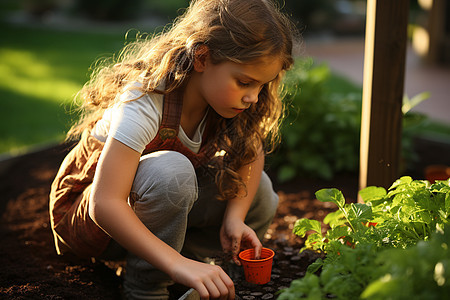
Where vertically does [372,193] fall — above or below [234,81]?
below

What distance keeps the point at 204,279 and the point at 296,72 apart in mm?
2250

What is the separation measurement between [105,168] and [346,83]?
5.84m

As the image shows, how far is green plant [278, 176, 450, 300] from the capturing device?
1.10 metres

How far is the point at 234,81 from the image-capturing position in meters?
1.92

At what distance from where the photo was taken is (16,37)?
1062 centimetres

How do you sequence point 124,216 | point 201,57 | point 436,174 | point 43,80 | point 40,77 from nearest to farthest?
point 124,216 → point 201,57 → point 436,174 → point 43,80 → point 40,77

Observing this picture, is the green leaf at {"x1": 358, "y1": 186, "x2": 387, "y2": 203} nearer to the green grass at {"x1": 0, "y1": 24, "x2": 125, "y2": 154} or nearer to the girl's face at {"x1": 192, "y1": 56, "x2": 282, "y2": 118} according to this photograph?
the girl's face at {"x1": 192, "y1": 56, "x2": 282, "y2": 118}

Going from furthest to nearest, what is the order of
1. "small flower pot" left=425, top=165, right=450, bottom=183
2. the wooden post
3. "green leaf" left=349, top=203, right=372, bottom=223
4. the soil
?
"small flower pot" left=425, top=165, right=450, bottom=183, the wooden post, the soil, "green leaf" left=349, top=203, right=372, bottom=223

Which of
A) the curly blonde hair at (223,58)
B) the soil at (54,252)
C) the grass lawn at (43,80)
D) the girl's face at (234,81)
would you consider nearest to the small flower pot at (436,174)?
the soil at (54,252)

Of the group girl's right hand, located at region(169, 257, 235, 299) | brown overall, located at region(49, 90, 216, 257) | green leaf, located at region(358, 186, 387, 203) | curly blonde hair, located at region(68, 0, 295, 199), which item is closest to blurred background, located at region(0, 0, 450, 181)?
curly blonde hair, located at region(68, 0, 295, 199)

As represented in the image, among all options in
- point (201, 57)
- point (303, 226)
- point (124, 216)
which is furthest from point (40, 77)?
point (303, 226)

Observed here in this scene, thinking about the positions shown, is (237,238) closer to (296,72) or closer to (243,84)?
(243,84)

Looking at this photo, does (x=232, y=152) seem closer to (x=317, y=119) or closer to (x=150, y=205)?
(x=150, y=205)

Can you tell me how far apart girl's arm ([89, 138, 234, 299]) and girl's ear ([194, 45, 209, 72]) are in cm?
43
